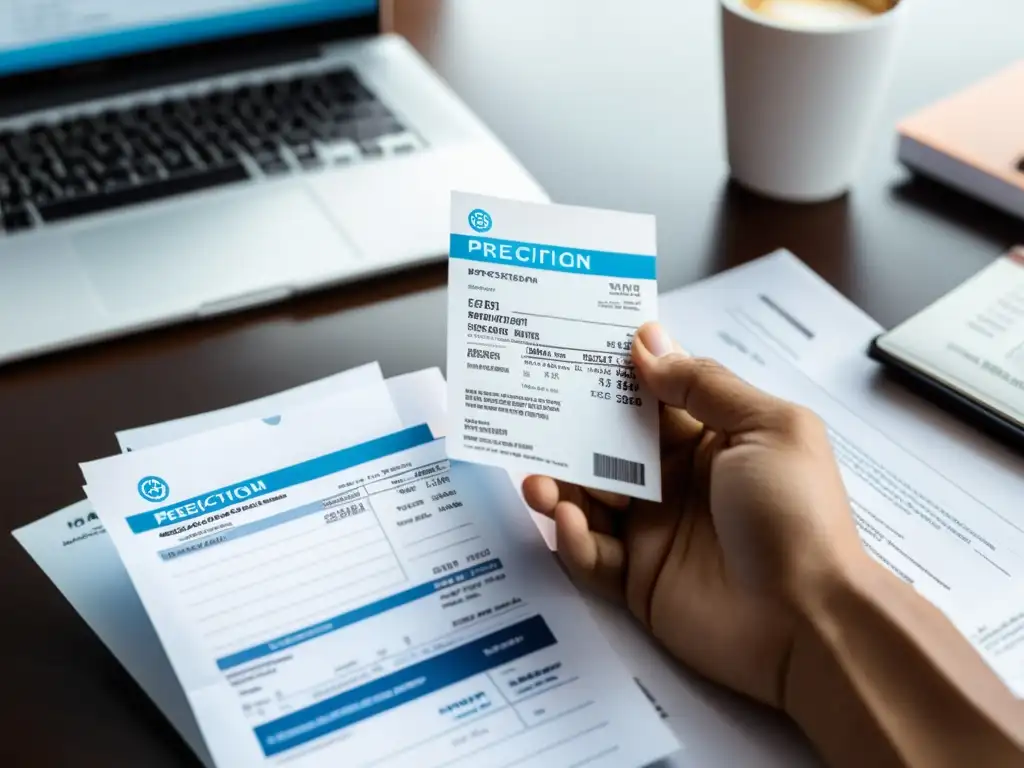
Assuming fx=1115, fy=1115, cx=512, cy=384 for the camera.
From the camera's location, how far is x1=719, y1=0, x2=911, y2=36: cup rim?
721 millimetres

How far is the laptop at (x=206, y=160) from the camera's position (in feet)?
2.39

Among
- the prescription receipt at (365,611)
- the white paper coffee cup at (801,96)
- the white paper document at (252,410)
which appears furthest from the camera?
the white paper coffee cup at (801,96)

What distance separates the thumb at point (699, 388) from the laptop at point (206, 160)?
0.24 m

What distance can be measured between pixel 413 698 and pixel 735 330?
1.12ft

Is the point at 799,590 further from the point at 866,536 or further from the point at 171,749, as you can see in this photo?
the point at 171,749

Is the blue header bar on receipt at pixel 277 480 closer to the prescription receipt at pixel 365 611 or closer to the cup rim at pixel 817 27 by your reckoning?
the prescription receipt at pixel 365 611

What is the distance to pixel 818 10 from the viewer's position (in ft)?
2.51

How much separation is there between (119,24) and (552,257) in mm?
451

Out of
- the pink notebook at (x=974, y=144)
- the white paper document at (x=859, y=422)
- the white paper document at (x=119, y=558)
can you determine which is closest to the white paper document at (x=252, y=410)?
the white paper document at (x=119, y=558)

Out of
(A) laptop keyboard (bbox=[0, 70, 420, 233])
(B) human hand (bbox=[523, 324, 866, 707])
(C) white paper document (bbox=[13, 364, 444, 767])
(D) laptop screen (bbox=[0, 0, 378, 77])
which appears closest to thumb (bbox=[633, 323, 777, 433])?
(B) human hand (bbox=[523, 324, 866, 707])

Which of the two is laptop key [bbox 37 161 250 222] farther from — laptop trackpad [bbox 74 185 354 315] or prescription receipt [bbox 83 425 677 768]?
prescription receipt [bbox 83 425 677 768]

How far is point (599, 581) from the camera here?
0.56 m

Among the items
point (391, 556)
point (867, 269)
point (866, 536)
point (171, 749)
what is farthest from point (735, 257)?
point (171, 749)

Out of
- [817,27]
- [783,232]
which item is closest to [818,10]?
[817,27]
